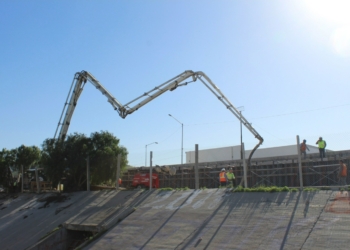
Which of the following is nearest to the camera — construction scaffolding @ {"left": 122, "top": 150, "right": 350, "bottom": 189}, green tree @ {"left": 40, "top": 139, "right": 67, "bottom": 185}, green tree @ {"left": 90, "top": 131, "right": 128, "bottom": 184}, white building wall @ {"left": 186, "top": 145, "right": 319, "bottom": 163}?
construction scaffolding @ {"left": 122, "top": 150, "right": 350, "bottom": 189}

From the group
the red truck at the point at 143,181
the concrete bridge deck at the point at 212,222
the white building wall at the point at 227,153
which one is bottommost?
the concrete bridge deck at the point at 212,222

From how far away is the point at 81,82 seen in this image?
84.2 ft

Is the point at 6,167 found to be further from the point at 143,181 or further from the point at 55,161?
the point at 143,181

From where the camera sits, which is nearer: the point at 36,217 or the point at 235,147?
the point at 36,217

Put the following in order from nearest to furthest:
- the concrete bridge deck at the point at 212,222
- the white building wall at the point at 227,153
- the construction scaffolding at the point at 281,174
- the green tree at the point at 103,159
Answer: the concrete bridge deck at the point at 212,222
the construction scaffolding at the point at 281,174
the green tree at the point at 103,159
the white building wall at the point at 227,153

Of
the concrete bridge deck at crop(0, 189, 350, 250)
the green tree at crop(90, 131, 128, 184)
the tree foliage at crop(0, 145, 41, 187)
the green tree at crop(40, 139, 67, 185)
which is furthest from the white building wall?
the concrete bridge deck at crop(0, 189, 350, 250)

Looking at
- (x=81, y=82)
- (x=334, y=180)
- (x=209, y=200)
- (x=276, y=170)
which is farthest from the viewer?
(x=81, y=82)

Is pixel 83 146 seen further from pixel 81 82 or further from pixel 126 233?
pixel 126 233

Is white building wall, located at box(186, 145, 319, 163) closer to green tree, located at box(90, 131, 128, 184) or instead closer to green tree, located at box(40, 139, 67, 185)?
green tree, located at box(90, 131, 128, 184)

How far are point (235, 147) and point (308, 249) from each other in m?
39.0

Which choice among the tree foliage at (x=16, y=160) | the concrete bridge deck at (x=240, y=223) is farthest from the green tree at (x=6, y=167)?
the concrete bridge deck at (x=240, y=223)

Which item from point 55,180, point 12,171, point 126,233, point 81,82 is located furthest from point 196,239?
point 12,171

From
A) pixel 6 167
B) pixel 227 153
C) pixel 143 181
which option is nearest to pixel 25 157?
pixel 6 167

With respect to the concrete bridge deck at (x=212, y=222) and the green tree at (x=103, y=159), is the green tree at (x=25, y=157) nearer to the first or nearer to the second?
the green tree at (x=103, y=159)
